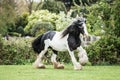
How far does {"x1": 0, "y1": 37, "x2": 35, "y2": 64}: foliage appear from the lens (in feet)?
59.7

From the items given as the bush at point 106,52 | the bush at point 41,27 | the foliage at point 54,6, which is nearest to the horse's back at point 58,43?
the bush at point 106,52

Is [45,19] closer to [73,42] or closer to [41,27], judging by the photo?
[41,27]

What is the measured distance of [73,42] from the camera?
13992 mm

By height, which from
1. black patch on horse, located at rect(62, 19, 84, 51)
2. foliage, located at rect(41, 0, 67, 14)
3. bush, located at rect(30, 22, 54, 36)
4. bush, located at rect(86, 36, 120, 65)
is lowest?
bush, located at rect(86, 36, 120, 65)

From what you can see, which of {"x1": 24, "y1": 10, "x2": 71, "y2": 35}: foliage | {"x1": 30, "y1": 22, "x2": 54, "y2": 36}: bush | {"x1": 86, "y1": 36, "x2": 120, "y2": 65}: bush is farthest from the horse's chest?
{"x1": 24, "y1": 10, "x2": 71, "y2": 35}: foliage

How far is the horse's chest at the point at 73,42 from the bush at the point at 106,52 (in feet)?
13.5

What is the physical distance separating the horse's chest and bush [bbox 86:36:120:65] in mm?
4114

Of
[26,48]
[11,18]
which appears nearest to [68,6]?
[11,18]

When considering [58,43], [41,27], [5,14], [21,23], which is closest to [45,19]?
[41,27]

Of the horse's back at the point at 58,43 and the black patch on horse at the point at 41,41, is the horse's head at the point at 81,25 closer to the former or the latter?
the horse's back at the point at 58,43

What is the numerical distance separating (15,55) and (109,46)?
387 cm

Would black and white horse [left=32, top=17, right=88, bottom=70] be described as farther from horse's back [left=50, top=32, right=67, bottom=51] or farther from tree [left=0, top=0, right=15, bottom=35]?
tree [left=0, top=0, right=15, bottom=35]

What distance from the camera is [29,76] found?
1170 cm

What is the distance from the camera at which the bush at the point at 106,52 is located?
59.4 feet
